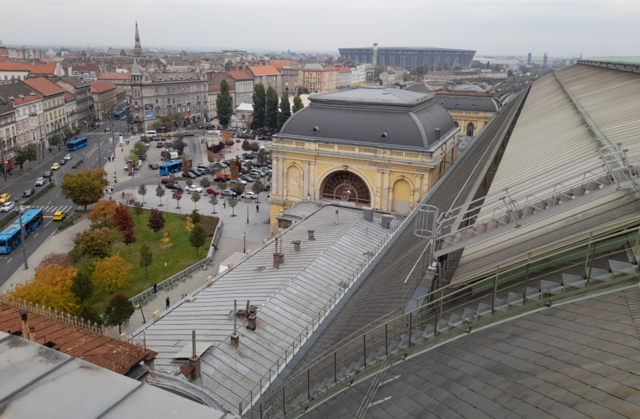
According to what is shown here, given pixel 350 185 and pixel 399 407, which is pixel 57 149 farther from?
pixel 399 407

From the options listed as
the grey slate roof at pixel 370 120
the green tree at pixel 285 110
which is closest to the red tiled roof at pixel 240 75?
the green tree at pixel 285 110

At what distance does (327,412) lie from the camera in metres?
11.3

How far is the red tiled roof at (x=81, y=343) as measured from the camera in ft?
33.6

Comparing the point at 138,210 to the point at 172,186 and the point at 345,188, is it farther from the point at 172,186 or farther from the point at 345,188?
the point at 345,188

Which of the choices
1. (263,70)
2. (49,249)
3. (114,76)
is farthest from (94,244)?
(263,70)

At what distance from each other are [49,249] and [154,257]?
9.19m

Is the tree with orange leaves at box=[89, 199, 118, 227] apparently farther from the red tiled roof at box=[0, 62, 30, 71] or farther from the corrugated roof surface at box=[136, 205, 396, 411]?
the red tiled roof at box=[0, 62, 30, 71]

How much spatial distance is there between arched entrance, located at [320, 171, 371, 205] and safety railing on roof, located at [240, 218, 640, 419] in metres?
25.7

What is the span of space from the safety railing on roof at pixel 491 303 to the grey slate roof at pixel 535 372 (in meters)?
0.45

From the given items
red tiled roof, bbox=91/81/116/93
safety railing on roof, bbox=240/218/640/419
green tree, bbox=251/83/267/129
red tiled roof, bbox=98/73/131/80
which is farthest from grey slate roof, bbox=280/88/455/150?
red tiled roof, bbox=98/73/131/80

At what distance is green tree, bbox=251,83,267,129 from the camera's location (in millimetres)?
97562

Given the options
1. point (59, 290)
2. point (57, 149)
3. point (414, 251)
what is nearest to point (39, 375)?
point (414, 251)

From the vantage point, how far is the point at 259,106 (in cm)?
9856

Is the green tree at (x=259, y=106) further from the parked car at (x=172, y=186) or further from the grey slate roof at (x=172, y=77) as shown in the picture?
the parked car at (x=172, y=186)
